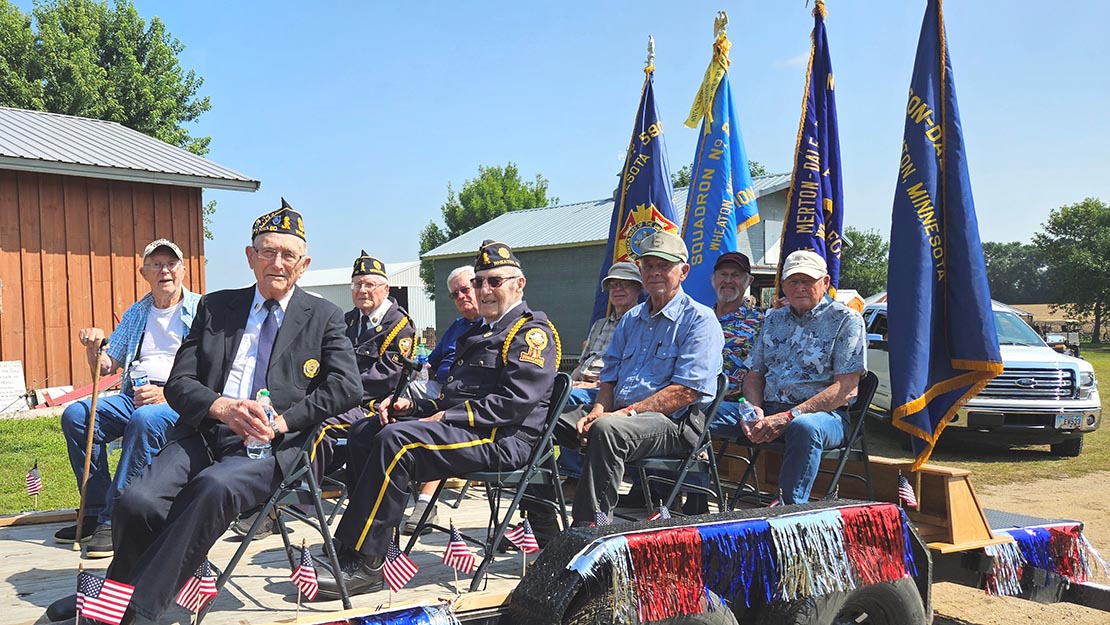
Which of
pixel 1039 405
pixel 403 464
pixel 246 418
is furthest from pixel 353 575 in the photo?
pixel 1039 405

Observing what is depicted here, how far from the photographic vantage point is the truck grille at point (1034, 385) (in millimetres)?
9234

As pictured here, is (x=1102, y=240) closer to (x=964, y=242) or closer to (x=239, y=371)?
(x=964, y=242)

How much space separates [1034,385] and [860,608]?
7.24 meters

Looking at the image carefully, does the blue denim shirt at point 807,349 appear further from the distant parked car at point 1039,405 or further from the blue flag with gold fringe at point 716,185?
the distant parked car at point 1039,405

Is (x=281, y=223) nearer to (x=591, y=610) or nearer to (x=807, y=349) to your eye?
(x=591, y=610)

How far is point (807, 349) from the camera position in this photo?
414cm

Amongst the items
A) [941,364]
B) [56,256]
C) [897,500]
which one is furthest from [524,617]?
[56,256]

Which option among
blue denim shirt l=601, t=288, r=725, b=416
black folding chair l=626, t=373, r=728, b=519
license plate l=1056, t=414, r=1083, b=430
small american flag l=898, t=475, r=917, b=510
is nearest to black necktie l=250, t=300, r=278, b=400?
black folding chair l=626, t=373, r=728, b=519

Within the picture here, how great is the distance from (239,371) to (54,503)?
4.06 m

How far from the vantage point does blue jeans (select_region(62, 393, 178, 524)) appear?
395cm

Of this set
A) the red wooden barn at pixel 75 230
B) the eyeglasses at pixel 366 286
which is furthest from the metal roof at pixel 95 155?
the eyeglasses at pixel 366 286

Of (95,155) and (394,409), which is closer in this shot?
(394,409)

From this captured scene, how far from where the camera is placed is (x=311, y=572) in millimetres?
2777

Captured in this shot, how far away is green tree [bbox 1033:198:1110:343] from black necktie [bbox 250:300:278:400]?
43.1 meters
